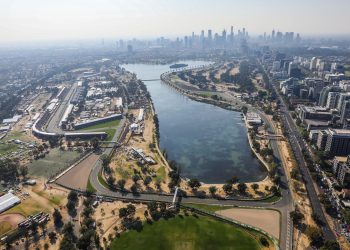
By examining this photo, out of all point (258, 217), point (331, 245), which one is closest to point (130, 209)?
point (258, 217)

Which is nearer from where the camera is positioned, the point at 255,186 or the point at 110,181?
the point at 255,186

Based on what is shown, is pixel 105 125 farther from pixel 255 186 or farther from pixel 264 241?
pixel 264 241

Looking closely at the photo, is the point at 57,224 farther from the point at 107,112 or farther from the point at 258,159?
the point at 107,112

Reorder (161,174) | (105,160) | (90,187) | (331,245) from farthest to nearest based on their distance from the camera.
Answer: (105,160)
(161,174)
(90,187)
(331,245)

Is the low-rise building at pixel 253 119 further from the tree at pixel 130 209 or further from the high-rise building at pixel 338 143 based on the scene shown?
the tree at pixel 130 209

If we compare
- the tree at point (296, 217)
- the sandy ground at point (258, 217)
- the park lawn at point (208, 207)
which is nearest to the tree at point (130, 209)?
the park lawn at point (208, 207)

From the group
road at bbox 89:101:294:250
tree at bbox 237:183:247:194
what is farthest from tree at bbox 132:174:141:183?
tree at bbox 237:183:247:194

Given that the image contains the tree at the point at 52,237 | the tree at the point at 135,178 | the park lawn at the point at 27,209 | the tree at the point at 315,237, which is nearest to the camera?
the tree at the point at 315,237

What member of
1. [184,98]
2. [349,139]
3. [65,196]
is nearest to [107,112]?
[184,98]
